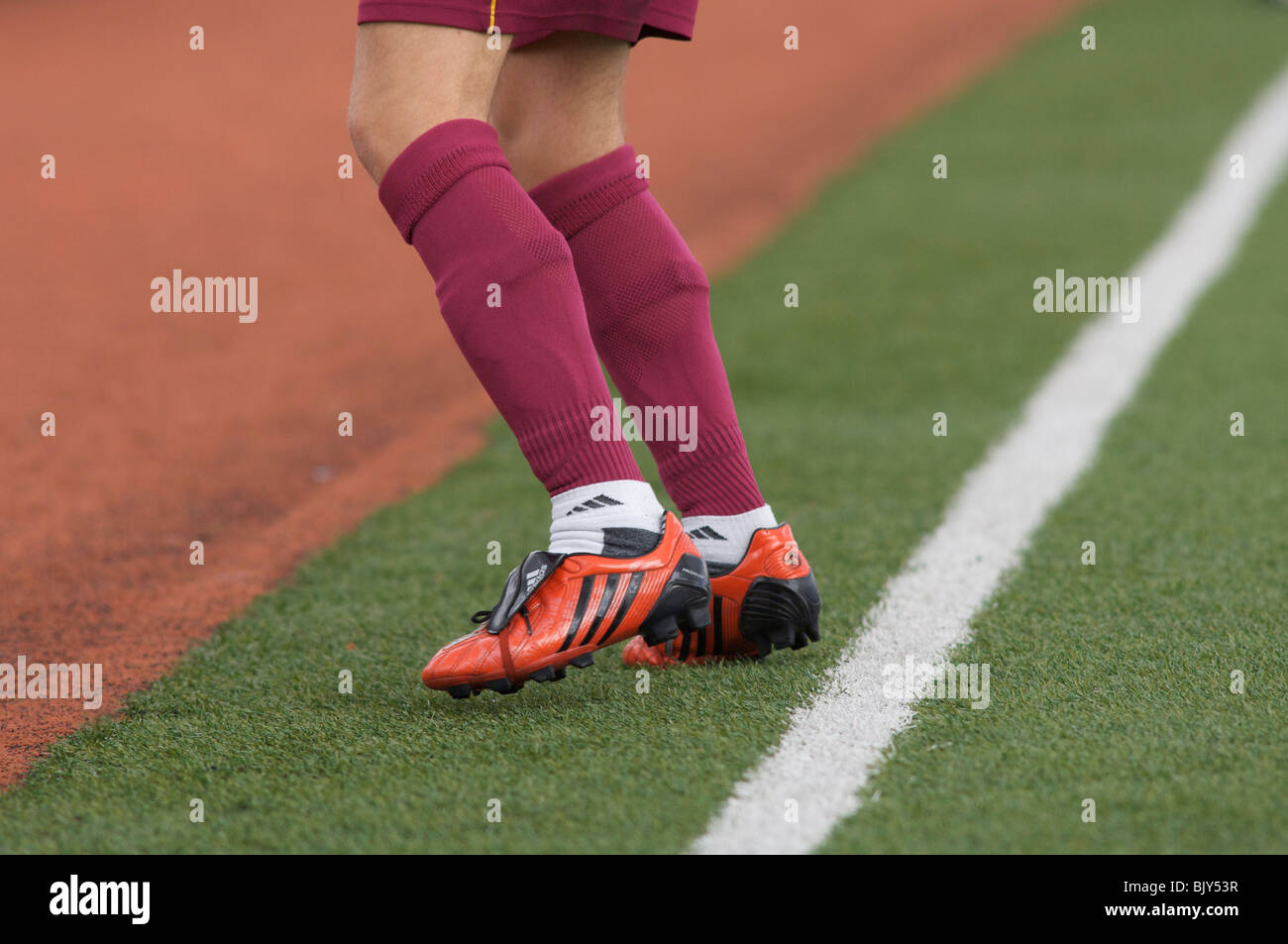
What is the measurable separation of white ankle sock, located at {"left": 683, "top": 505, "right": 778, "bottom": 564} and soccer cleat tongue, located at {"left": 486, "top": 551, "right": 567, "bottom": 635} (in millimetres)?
308

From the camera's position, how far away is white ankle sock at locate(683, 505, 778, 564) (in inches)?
88.8

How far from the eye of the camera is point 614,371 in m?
2.30

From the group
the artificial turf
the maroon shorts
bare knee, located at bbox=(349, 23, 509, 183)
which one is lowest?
the artificial turf

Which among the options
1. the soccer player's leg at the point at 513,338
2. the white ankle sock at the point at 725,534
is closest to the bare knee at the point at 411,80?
the soccer player's leg at the point at 513,338

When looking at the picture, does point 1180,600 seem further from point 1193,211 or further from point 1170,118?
point 1170,118

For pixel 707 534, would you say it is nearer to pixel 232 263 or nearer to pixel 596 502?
pixel 596 502

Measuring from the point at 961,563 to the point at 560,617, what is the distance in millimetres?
1021

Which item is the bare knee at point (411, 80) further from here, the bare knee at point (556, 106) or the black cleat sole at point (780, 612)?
the black cleat sole at point (780, 612)

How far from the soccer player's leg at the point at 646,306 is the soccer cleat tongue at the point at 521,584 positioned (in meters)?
0.32

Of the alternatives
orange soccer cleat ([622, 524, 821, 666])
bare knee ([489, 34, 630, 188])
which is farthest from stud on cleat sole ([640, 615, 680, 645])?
bare knee ([489, 34, 630, 188])

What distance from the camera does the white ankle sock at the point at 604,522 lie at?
2.02 metres

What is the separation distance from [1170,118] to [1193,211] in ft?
8.82

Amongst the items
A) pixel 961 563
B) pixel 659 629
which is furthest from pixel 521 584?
pixel 961 563

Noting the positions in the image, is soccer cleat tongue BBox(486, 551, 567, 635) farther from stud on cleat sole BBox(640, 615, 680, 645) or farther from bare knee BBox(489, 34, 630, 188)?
bare knee BBox(489, 34, 630, 188)
